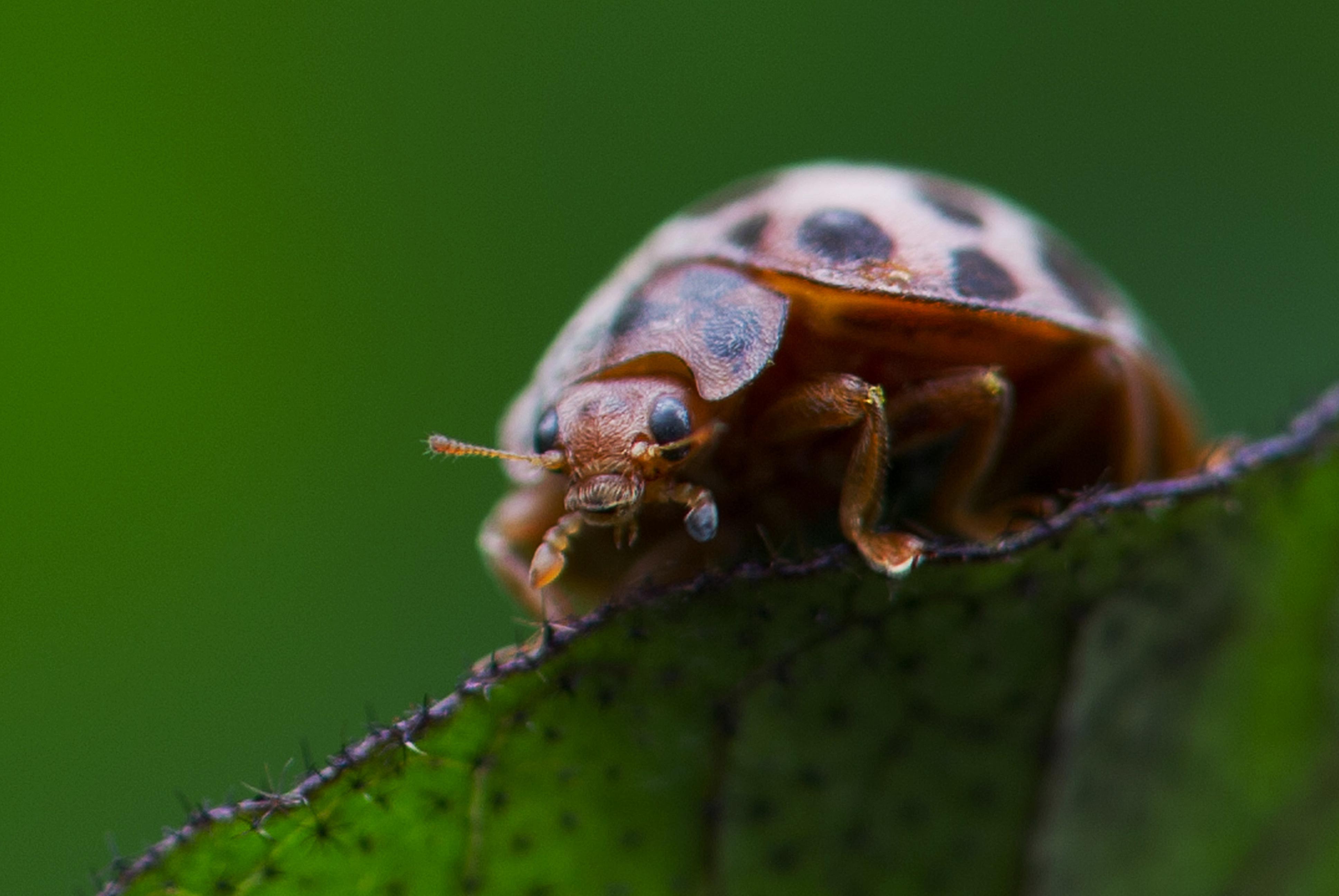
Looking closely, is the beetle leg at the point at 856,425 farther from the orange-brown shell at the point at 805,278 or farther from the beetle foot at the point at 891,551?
the orange-brown shell at the point at 805,278

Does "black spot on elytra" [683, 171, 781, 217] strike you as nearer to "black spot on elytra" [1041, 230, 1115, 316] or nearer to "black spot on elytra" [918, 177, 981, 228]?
"black spot on elytra" [918, 177, 981, 228]

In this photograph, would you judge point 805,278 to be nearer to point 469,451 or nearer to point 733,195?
point 733,195

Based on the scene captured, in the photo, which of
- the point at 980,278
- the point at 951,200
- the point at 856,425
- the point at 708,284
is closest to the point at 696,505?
the point at 856,425

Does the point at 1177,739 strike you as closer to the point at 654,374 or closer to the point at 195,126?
the point at 654,374

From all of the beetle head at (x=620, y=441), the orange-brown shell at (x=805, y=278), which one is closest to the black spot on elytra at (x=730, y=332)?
the orange-brown shell at (x=805, y=278)

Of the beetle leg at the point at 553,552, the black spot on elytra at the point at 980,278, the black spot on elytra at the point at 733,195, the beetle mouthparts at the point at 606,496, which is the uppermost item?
the black spot on elytra at the point at 733,195

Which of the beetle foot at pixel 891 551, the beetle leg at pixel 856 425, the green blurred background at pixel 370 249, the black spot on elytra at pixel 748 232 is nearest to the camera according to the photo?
the beetle foot at pixel 891 551

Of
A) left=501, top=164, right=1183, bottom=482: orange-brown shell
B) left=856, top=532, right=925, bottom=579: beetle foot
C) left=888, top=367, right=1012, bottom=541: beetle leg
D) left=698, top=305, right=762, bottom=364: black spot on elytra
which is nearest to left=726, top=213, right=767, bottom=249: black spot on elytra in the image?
left=501, top=164, right=1183, bottom=482: orange-brown shell

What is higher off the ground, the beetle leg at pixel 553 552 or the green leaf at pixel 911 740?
the beetle leg at pixel 553 552
